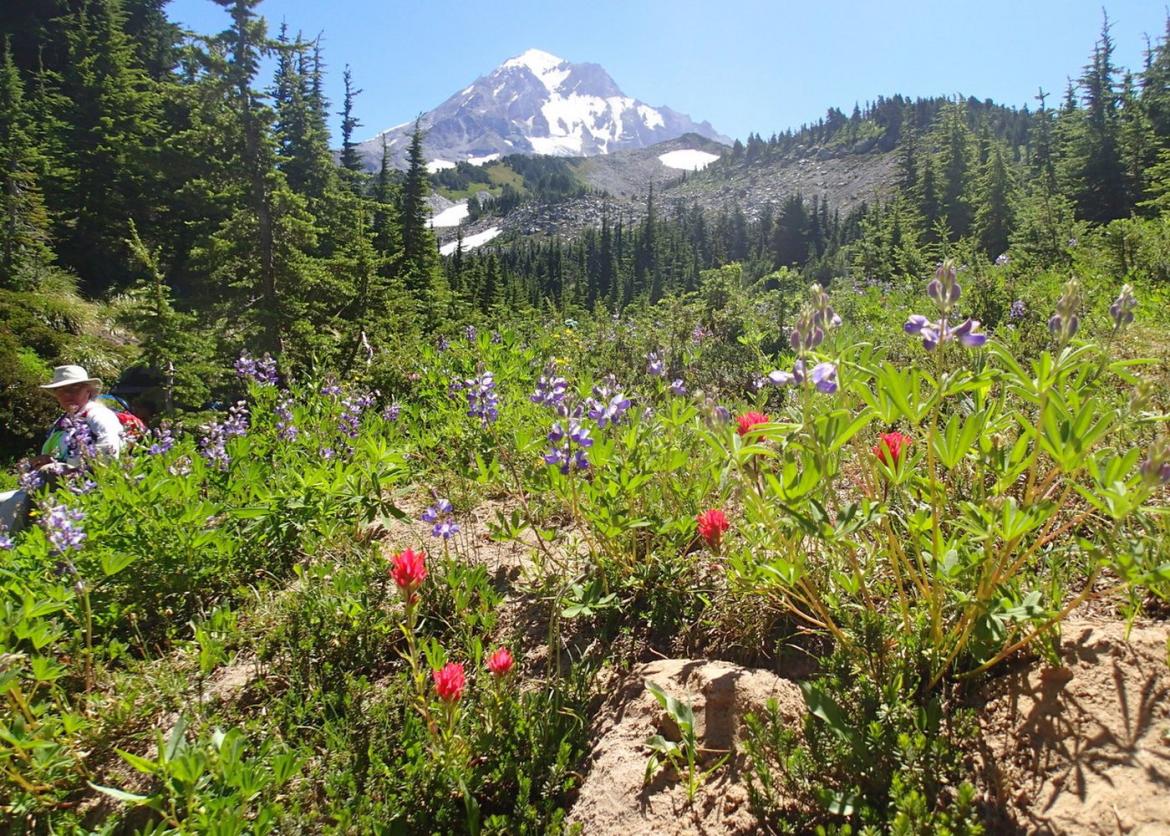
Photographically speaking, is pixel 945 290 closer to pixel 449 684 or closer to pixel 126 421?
pixel 449 684

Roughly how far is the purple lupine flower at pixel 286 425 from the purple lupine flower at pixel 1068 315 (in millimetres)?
5434

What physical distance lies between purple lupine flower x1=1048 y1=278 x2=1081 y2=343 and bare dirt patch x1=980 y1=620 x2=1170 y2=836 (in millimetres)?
942

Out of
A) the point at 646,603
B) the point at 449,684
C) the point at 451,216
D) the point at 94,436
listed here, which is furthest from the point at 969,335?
the point at 451,216

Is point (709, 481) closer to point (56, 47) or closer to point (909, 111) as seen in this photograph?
point (56, 47)

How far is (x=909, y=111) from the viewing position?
508 ft

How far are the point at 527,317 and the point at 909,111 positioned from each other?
18425 centimetres

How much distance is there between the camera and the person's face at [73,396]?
579cm

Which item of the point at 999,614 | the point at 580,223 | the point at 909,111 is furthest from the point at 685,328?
the point at 909,111

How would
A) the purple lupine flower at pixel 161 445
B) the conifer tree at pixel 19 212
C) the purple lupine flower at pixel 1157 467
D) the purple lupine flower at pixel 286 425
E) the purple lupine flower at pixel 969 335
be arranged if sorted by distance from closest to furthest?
the purple lupine flower at pixel 1157 467 < the purple lupine flower at pixel 969 335 < the purple lupine flower at pixel 161 445 < the purple lupine flower at pixel 286 425 < the conifer tree at pixel 19 212

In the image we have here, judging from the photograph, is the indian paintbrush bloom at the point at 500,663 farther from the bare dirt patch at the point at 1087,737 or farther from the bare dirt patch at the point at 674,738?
the bare dirt patch at the point at 1087,737

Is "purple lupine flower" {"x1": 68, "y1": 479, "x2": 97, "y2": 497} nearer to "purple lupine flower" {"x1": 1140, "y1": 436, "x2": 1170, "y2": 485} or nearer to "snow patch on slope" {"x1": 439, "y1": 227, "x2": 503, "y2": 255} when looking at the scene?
"purple lupine flower" {"x1": 1140, "y1": 436, "x2": 1170, "y2": 485}

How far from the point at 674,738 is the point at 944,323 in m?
1.68

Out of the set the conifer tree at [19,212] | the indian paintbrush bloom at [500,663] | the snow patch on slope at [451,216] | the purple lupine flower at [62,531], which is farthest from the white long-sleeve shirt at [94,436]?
the snow patch on slope at [451,216]

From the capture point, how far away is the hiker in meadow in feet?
15.5
